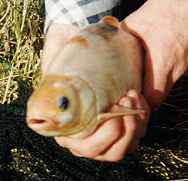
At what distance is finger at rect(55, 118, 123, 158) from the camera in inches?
46.0

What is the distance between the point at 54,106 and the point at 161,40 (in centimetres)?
43

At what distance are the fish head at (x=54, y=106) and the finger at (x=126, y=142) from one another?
140 millimetres

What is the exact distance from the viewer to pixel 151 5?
Result: 1419mm

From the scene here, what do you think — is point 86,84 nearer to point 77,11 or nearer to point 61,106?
point 61,106

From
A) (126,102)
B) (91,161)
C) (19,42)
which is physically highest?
(126,102)

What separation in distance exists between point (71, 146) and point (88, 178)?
0.98 feet

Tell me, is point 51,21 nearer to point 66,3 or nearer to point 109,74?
point 66,3

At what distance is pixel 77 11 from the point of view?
167cm

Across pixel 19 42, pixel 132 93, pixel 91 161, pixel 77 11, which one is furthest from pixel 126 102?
pixel 19 42

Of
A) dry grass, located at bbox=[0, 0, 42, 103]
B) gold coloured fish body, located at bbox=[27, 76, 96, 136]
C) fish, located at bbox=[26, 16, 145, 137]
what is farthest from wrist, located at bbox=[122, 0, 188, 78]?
dry grass, located at bbox=[0, 0, 42, 103]

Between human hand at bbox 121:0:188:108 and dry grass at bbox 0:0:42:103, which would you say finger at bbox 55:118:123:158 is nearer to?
human hand at bbox 121:0:188:108

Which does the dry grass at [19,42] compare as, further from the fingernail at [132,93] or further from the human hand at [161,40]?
the fingernail at [132,93]

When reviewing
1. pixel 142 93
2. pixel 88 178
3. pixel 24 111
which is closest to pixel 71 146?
pixel 142 93

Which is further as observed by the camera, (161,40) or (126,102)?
(161,40)
